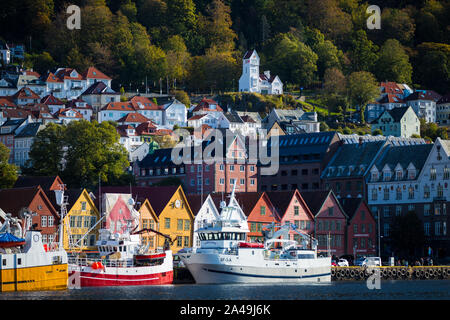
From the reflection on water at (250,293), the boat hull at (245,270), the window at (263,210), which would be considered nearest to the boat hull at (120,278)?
the reflection on water at (250,293)

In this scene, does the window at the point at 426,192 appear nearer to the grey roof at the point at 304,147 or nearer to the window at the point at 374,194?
the window at the point at 374,194

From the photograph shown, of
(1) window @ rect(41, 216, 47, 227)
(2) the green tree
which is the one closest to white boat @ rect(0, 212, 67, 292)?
(1) window @ rect(41, 216, 47, 227)

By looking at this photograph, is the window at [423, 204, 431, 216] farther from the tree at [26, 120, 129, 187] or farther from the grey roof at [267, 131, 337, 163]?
the tree at [26, 120, 129, 187]

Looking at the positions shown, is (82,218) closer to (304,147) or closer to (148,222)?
(148,222)

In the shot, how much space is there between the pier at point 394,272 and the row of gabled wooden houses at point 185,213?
7361mm

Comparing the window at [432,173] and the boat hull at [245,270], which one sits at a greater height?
the window at [432,173]

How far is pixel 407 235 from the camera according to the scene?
418ft

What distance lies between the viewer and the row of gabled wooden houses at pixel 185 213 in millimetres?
102375

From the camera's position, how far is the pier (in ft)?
344

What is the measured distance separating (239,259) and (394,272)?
22.8m

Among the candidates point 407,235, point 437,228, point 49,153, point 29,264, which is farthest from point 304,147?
point 29,264
